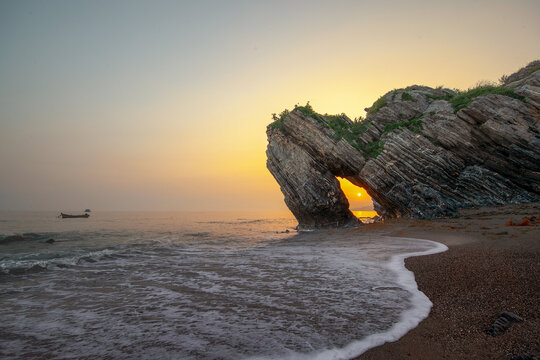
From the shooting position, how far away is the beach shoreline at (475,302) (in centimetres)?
335

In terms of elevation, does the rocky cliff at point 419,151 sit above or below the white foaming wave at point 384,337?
above

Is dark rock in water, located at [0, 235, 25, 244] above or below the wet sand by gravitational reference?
below

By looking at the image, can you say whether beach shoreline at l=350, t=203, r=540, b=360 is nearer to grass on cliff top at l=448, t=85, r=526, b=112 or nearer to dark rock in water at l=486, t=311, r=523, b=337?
dark rock in water at l=486, t=311, r=523, b=337

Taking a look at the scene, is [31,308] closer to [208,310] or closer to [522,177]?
[208,310]

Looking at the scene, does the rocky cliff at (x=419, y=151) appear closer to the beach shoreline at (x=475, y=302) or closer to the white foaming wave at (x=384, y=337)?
the beach shoreline at (x=475, y=302)

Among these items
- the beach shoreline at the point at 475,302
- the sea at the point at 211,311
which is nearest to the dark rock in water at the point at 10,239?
the sea at the point at 211,311

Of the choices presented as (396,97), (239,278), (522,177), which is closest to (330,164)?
(396,97)

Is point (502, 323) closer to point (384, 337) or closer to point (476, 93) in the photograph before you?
point (384, 337)

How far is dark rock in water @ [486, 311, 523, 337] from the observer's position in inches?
141

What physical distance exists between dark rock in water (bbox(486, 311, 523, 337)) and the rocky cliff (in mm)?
19022

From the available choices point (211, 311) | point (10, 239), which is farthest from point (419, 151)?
point (10, 239)

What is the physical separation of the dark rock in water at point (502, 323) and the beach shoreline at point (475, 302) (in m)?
0.06

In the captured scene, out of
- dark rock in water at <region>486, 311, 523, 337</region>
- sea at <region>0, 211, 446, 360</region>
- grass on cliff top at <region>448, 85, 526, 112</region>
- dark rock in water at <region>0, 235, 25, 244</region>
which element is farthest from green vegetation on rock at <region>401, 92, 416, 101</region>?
dark rock in water at <region>0, 235, 25, 244</region>

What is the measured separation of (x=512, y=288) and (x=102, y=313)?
298 inches
